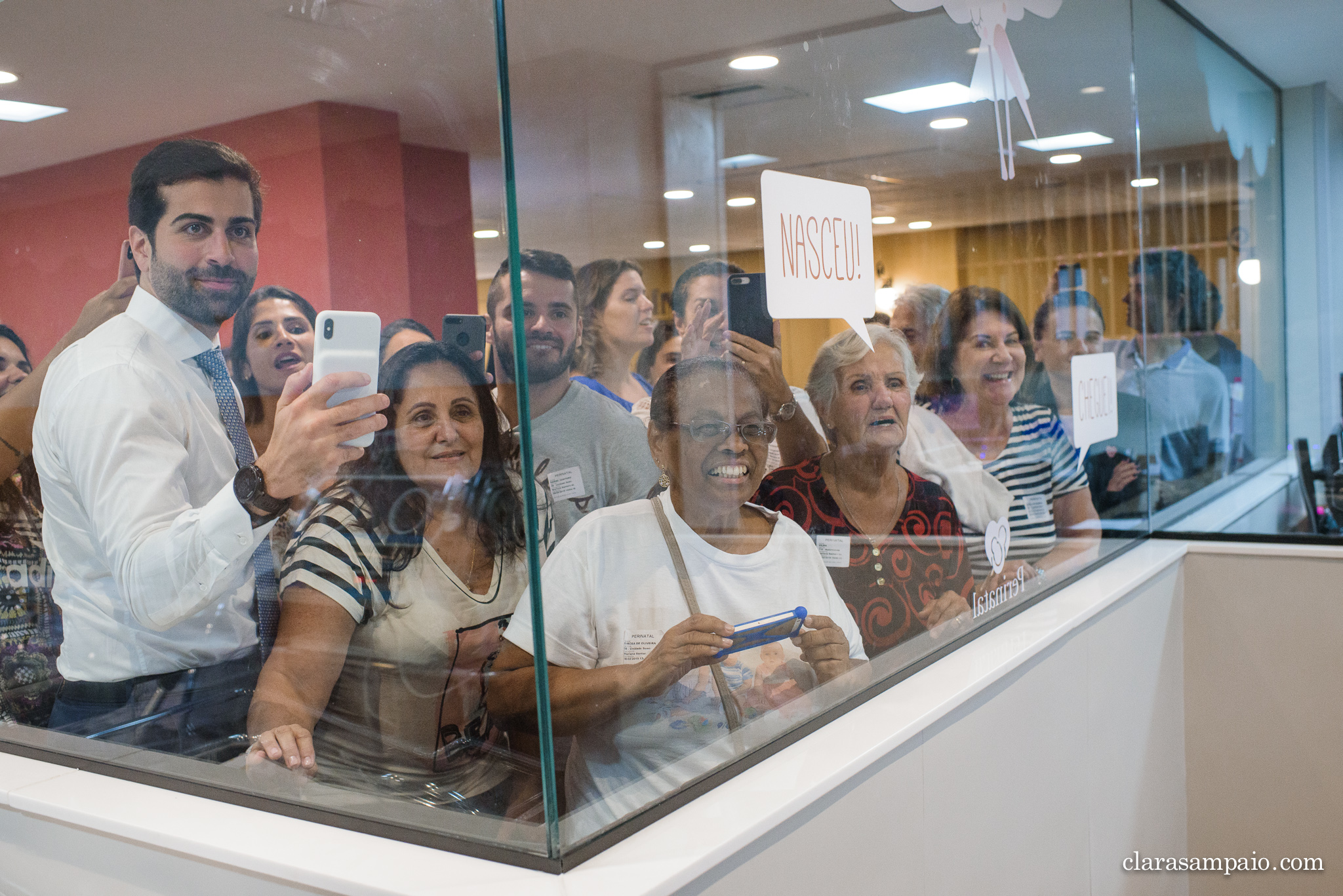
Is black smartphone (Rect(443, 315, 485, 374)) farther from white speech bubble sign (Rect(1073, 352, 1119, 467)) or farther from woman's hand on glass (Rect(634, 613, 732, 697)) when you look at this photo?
white speech bubble sign (Rect(1073, 352, 1119, 467))

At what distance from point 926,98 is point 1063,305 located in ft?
2.83

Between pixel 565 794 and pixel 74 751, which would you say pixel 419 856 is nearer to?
pixel 565 794

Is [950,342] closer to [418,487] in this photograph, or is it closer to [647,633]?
[647,633]

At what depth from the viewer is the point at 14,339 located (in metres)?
1.37

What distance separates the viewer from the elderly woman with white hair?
1521mm

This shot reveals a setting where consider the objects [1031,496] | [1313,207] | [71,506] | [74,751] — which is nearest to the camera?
[71,506]

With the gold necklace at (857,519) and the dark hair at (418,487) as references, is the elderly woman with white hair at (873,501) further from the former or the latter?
the dark hair at (418,487)

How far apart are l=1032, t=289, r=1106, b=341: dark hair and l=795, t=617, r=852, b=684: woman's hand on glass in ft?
3.54

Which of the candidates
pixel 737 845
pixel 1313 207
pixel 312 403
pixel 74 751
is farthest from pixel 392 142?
pixel 1313 207

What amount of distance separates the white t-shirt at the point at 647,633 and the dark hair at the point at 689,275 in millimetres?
221

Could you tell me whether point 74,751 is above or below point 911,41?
below

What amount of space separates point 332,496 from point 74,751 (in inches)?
24.3

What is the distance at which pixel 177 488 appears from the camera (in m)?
1.23

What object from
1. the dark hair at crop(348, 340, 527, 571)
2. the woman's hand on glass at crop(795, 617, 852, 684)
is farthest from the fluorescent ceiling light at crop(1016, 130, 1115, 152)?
the dark hair at crop(348, 340, 527, 571)
